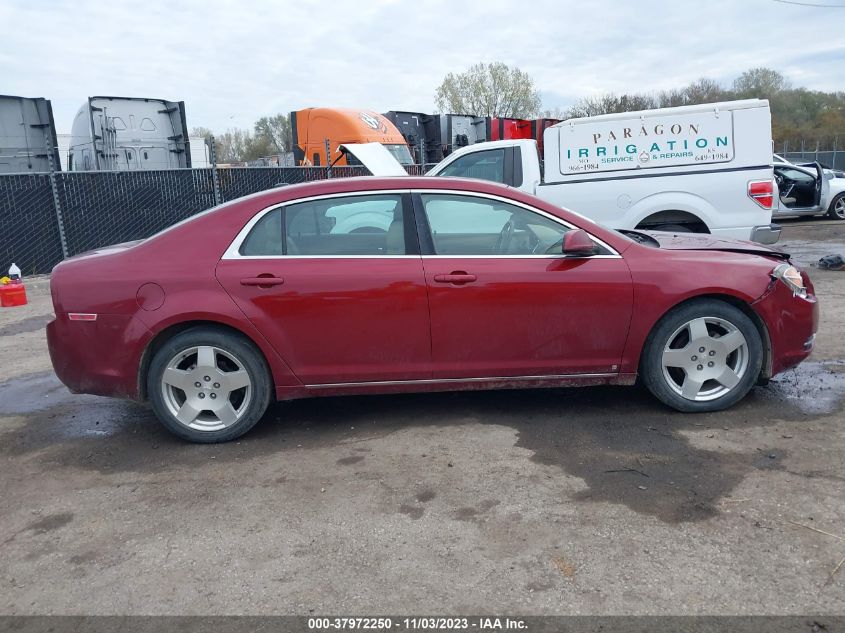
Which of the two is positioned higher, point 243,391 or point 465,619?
point 243,391

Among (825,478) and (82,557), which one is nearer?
(82,557)

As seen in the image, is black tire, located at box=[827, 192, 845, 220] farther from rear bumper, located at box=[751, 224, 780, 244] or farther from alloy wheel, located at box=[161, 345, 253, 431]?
alloy wheel, located at box=[161, 345, 253, 431]

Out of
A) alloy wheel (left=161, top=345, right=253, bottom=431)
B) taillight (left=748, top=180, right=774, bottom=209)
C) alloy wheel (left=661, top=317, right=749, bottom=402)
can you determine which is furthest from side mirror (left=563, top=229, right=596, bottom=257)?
taillight (left=748, top=180, right=774, bottom=209)

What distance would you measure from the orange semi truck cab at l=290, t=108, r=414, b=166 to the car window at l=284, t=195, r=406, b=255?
1170cm

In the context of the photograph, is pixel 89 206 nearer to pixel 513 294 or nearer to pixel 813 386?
pixel 513 294

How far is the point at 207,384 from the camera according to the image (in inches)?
171

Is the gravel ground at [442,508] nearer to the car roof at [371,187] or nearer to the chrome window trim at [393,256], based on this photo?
the chrome window trim at [393,256]

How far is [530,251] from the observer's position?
174 inches

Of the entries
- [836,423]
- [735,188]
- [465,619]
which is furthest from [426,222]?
[735,188]

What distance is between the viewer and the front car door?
169 inches

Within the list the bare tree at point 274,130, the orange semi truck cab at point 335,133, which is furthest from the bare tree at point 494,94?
the orange semi truck cab at point 335,133

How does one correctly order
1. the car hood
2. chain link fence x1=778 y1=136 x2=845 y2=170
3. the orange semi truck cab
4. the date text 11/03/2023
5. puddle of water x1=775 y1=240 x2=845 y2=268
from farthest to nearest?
chain link fence x1=778 y1=136 x2=845 y2=170, the orange semi truck cab, puddle of water x1=775 y1=240 x2=845 y2=268, the car hood, the date text 11/03/2023

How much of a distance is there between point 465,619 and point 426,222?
2.50m

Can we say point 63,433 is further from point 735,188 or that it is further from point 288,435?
point 735,188
